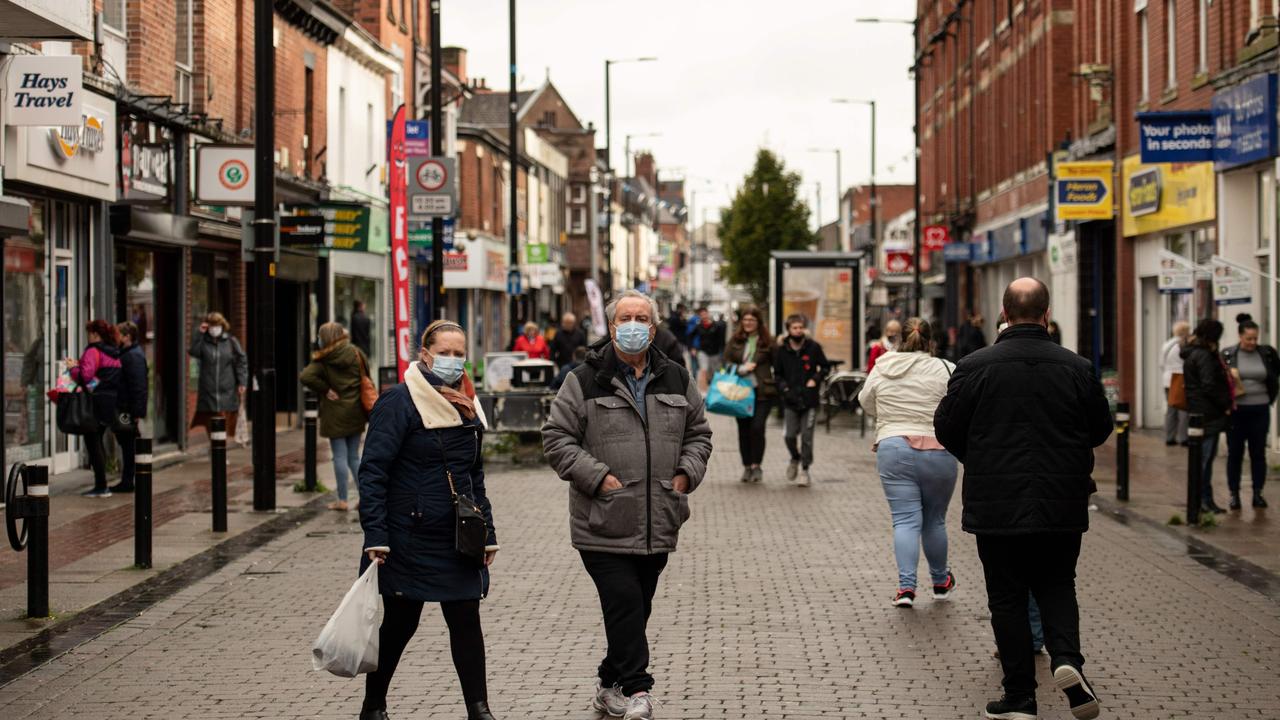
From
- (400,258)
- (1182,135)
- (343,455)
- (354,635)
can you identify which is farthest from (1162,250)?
(354,635)

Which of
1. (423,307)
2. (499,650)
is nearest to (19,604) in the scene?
(499,650)

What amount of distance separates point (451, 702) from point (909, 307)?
5275cm

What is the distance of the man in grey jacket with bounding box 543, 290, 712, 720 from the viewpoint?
6848 mm

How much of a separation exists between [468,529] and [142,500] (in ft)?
17.9

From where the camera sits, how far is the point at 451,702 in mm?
7504

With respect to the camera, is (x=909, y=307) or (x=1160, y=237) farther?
(x=909, y=307)

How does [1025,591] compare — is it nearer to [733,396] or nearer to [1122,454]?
[1122,454]

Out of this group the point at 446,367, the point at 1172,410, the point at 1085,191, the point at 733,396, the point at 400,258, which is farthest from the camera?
the point at 1085,191

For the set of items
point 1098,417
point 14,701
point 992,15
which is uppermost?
point 992,15

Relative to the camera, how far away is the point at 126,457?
669 inches

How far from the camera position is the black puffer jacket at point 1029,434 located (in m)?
6.76

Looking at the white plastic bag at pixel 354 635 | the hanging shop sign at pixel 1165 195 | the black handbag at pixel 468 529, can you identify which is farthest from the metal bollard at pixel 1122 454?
the white plastic bag at pixel 354 635

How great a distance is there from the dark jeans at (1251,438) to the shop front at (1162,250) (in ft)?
18.9

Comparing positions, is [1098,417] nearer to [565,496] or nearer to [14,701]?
[14,701]
